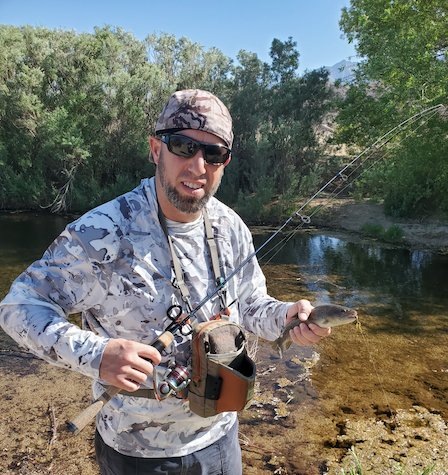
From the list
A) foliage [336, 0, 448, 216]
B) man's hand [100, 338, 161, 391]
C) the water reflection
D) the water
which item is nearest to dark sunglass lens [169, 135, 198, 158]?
man's hand [100, 338, 161, 391]

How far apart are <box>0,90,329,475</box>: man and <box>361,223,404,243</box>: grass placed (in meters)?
13.0

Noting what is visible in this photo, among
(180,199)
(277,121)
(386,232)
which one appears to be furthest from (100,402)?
(277,121)

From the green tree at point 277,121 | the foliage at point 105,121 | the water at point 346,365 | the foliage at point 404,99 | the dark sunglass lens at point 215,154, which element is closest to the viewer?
the dark sunglass lens at point 215,154

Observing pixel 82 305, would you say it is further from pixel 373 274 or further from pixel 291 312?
pixel 373 274

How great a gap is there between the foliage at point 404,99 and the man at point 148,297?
10.9 metres

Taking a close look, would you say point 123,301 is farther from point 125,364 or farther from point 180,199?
point 180,199

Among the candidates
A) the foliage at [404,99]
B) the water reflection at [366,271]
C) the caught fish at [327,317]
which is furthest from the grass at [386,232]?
the caught fish at [327,317]

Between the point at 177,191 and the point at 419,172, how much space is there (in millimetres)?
14593

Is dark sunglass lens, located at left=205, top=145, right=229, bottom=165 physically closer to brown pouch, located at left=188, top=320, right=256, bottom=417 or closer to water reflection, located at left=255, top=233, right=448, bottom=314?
brown pouch, located at left=188, top=320, right=256, bottom=417

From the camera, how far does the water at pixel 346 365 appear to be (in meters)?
4.16

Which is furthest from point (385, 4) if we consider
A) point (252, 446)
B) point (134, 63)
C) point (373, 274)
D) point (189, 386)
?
point (189, 386)

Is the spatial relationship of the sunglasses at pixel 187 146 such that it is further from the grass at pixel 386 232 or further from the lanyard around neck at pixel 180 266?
the grass at pixel 386 232

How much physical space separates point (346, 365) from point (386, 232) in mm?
9277

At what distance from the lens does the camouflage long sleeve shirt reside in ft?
4.86
